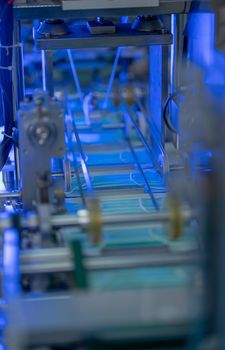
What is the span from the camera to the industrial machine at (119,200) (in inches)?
54.3

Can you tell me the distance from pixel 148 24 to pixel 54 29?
35 cm

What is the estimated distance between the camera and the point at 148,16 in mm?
Answer: 2617

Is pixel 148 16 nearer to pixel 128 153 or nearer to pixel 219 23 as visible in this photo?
pixel 219 23

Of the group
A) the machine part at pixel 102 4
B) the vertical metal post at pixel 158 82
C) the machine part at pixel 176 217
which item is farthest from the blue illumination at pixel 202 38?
the machine part at pixel 176 217

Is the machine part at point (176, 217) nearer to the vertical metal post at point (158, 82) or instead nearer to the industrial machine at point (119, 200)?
the industrial machine at point (119, 200)

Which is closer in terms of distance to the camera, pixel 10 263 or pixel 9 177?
pixel 10 263

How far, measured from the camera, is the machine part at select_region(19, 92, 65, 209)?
1.96m

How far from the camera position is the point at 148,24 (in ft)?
8.54

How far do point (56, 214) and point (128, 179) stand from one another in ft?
2.93

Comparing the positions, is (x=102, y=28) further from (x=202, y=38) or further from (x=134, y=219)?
(x=134, y=219)

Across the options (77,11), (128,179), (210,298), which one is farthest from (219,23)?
(210,298)

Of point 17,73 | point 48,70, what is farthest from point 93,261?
point 48,70

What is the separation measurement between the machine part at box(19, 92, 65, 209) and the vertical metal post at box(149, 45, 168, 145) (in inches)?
31.5

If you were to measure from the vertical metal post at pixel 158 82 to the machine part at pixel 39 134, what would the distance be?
2.63 ft
